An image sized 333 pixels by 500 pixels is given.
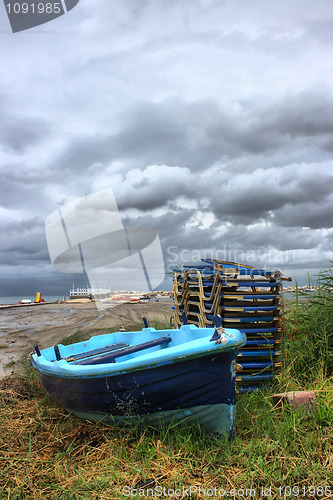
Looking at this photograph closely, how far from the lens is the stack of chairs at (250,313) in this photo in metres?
6.28

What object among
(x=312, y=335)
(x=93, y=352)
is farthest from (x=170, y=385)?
(x=312, y=335)

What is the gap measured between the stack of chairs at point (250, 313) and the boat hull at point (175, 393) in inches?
66.4

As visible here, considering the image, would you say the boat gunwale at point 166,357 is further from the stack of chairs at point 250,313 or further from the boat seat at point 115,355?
the stack of chairs at point 250,313

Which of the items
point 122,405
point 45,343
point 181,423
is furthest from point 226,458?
point 45,343

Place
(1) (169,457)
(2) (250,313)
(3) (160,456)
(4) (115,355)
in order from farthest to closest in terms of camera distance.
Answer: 1. (2) (250,313)
2. (4) (115,355)
3. (3) (160,456)
4. (1) (169,457)

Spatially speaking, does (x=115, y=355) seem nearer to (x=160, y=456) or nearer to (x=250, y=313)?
(x=160, y=456)

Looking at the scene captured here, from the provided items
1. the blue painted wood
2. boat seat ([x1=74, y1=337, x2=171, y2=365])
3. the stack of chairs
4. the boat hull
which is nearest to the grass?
the boat hull

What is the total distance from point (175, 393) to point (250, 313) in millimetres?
2738

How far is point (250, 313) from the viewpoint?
6.71m

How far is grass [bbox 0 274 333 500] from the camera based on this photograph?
3.74 meters

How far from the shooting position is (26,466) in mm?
4312

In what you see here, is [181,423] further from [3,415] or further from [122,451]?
[3,415]

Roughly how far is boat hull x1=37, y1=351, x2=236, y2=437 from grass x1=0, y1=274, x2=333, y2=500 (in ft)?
0.58

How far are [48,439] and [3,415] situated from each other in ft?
4.10
